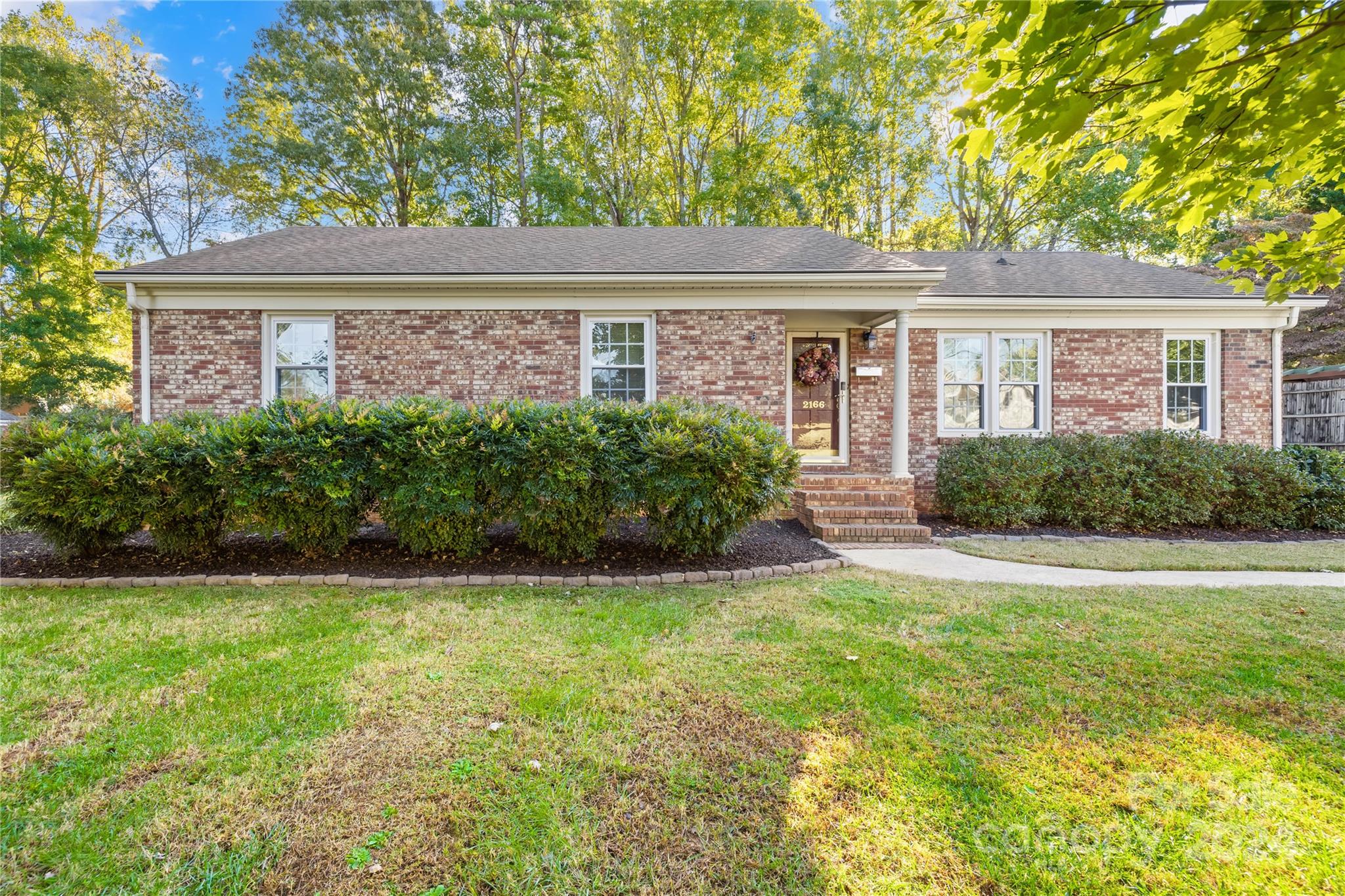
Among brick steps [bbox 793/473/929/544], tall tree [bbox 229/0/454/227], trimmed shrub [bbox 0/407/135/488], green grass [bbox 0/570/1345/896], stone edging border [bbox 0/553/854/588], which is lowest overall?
green grass [bbox 0/570/1345/896]

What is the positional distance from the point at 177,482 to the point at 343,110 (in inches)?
658

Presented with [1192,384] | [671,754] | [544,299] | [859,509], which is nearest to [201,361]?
[544,299]

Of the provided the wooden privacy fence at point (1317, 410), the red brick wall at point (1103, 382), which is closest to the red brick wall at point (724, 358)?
the red brick wall at point (1103, 382)

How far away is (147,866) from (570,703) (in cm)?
148

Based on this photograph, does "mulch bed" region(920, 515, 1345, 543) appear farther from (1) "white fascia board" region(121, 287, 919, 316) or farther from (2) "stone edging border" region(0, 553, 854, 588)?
(2) "stone edging border" region(0, 553, 854, 588)

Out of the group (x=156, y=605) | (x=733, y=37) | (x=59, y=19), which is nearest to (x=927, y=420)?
(x=156, y=605)

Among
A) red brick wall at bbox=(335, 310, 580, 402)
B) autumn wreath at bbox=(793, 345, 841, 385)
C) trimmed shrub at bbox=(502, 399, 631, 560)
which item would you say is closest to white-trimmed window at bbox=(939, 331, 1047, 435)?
autumn wreath at bbox=(793, 345, 841, 385)

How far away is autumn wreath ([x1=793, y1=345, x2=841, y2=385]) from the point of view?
27.9 feet

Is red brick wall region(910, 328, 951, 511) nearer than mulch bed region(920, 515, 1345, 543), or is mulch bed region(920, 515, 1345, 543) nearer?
mulch bed region(920, 515, 1345, 543)

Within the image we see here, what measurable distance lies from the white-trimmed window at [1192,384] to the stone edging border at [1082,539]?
2.64m

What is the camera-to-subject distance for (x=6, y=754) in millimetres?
2145

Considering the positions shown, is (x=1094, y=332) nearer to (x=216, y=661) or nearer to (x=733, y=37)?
(x=216, y=661)

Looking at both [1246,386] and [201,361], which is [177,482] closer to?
[201,361]

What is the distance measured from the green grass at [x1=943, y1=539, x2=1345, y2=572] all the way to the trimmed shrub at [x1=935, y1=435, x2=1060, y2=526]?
0.81 m
